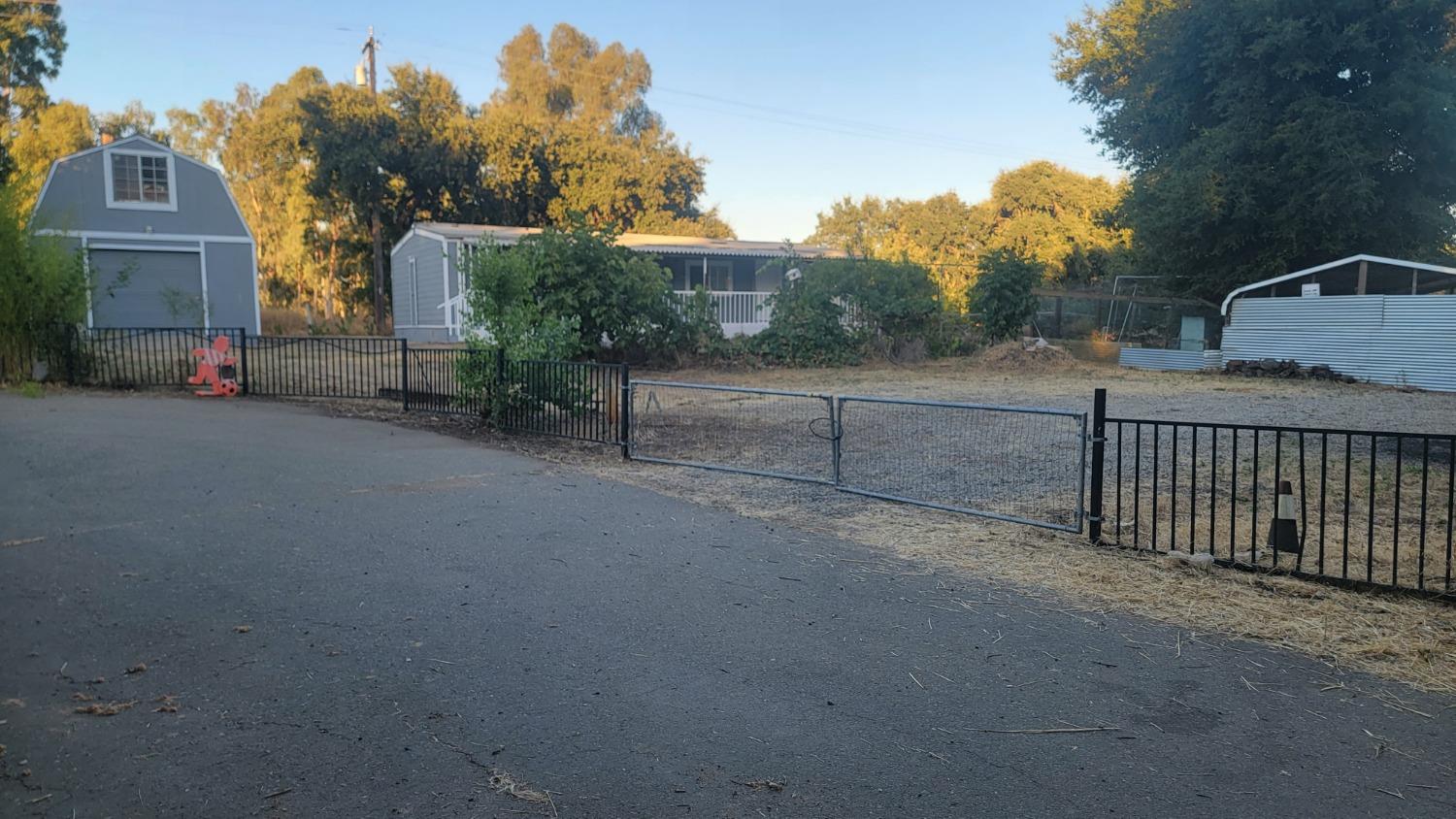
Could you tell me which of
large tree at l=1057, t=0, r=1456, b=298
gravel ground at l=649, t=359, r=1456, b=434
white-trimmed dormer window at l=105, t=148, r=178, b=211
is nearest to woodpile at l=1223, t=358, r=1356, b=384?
gravel ground at l=649, t=359, r=1456, b=434

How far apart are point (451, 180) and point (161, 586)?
3668cm

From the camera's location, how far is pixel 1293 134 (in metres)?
25.0

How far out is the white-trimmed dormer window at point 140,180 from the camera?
2647 cm

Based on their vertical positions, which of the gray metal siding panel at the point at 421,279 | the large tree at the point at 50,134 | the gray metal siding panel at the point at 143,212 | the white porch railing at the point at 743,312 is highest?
the large tree at the point at 50,134

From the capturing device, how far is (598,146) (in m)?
42.3

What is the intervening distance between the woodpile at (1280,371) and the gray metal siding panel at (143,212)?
28.3 meters

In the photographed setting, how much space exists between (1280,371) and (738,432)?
1654 centimetres

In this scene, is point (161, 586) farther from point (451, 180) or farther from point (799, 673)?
point (451, 180)

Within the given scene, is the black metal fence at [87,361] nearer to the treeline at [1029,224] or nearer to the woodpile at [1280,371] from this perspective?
the woodpile at [1280,371]

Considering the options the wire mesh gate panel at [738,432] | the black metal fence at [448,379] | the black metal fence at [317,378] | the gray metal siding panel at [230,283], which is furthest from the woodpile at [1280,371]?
the gray metal siding panel at [230,283]

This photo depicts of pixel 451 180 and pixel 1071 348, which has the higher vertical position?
pixel 451 180

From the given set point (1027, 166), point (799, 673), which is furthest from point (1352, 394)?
point (1027, 166)

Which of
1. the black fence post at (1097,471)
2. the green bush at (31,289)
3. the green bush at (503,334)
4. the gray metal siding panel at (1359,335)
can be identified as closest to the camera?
the black fence post at (1097,471)

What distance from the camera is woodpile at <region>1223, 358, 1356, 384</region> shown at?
21422 mm
